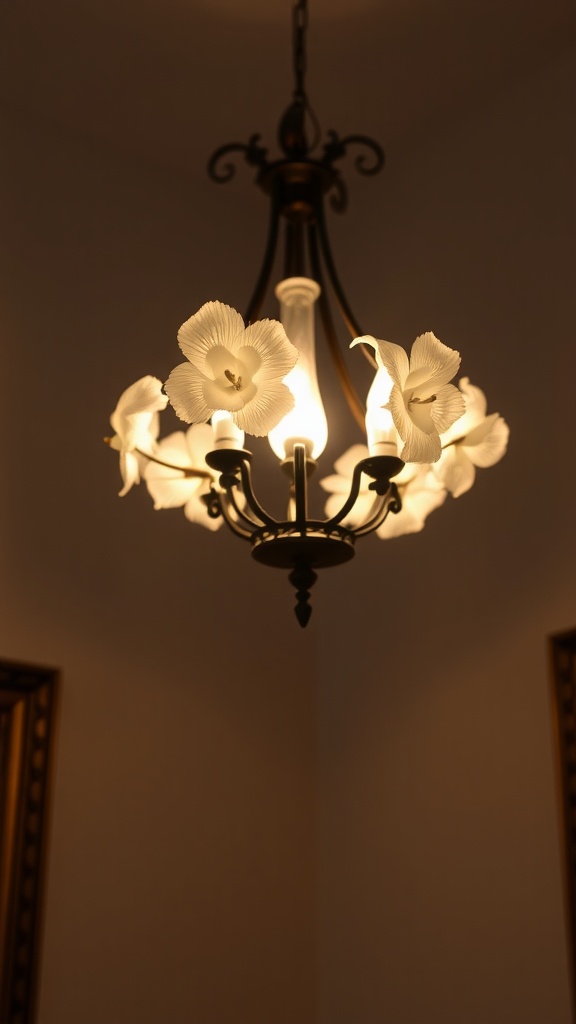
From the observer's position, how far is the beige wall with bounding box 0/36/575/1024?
206cm

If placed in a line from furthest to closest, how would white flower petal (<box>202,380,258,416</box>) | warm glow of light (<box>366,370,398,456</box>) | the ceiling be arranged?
the ceiling < warm glow of light (<box>366,370,398,456</box>) < white flower petal (<box>202,380,258,416</box>)

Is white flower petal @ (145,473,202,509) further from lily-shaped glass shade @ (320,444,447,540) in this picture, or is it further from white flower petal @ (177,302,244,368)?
white flower petal @ (177,302,244,368)

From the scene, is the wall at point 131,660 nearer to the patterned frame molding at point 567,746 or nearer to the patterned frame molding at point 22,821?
the patterned frame molding at point 22,821

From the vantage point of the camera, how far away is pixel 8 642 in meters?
2.11

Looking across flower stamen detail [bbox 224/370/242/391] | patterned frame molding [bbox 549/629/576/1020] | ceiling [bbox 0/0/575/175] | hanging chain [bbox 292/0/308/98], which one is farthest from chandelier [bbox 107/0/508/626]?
ceiling [bbox 0/0/575/175]

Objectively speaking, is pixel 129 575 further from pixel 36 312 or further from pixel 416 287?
pixel 416 287

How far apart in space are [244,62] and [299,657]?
1156mm

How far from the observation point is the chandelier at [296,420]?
1345 millimetres

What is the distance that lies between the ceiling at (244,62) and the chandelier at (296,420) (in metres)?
0.60

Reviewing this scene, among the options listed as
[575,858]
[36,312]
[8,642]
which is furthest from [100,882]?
[36,312]

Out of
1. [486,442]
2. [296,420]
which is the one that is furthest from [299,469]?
[486,442]

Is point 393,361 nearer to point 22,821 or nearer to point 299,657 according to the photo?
point 22,821

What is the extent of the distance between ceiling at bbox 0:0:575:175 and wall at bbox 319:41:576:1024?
0.09 meters

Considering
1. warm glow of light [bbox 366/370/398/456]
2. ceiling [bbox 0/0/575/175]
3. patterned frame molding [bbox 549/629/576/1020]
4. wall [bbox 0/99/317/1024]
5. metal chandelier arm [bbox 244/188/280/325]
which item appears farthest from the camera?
ceiling [bbox 0/0/575/175]
